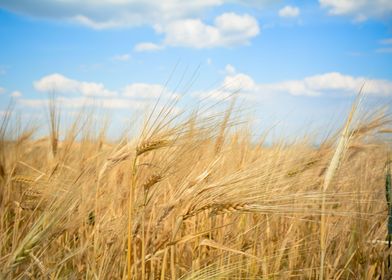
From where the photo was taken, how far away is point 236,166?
2.22 metres

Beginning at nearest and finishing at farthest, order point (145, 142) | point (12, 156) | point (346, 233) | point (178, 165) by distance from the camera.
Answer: point (145, 142), point (178, 165), point (346, 233), point (12, 156)

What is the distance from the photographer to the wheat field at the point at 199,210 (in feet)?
4.26

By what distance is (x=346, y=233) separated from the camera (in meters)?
2.08

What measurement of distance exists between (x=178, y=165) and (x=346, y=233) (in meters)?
1.10

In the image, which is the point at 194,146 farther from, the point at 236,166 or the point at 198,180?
the point at 236,166

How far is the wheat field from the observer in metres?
1.30

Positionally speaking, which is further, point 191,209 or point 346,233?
point 346,233

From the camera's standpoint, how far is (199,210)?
1227 mm

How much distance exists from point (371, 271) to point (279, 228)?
57 cm

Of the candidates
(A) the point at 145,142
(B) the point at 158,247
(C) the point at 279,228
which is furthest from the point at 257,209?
(C) the point at 279,228

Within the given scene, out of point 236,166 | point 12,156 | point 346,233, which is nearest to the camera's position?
point 346,233

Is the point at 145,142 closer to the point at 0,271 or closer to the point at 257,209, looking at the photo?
the point at 257,209

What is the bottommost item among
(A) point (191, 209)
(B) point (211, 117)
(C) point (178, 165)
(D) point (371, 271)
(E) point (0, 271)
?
(D) point (371, 271)

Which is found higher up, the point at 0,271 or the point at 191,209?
the point at 191,209
